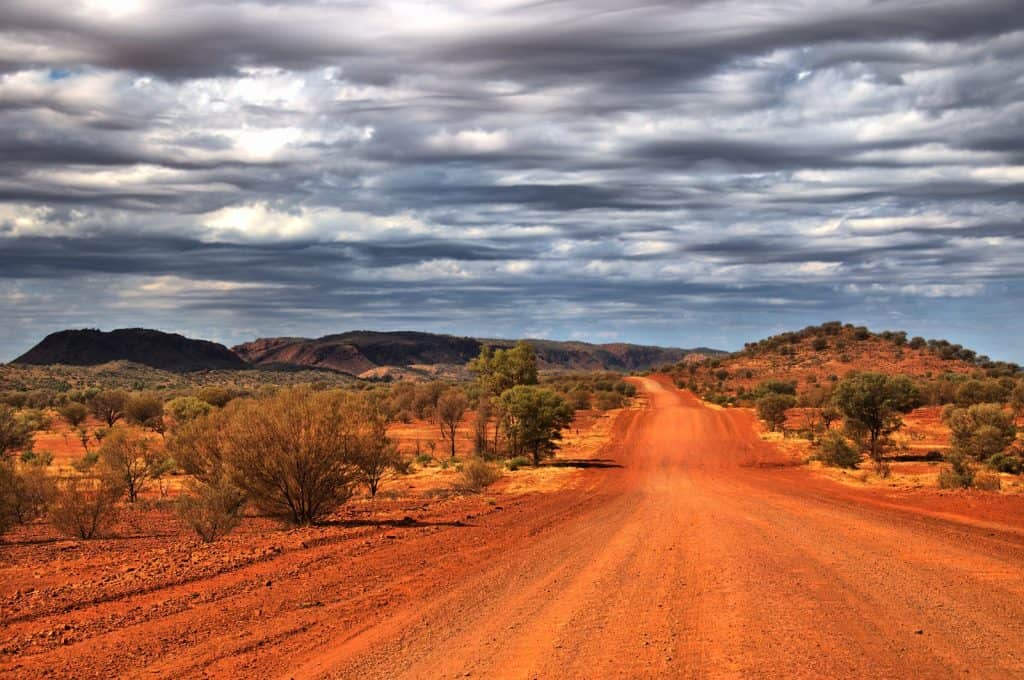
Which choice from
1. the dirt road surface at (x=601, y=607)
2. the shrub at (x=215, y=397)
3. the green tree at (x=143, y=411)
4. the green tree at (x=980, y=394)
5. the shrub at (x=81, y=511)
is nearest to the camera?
the dirt road surface at (x=601, y=607)

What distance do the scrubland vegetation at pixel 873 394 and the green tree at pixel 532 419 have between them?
1250cm

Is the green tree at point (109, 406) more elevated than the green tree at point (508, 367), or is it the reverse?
the green tree at point (508, 367)

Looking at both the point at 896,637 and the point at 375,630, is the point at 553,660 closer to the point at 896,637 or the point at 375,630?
the point at 375,630

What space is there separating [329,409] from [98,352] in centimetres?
18378

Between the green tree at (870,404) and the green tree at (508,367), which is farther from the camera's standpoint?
the green tree at (508,367)

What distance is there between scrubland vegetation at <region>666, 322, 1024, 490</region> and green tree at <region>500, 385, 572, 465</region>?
12.5 metres

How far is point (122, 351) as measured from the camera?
18575 centimetres

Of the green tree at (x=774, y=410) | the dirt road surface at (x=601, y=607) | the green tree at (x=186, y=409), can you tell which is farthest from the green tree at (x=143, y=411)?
the dirt road surface at (x=601, y=607)

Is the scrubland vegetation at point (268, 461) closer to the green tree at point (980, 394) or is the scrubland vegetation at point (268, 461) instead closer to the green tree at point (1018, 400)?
the green tree at point (1018, 400)

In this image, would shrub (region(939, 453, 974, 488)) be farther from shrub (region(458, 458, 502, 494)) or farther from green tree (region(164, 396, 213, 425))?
green tree (region(164, 396, 213, 425))

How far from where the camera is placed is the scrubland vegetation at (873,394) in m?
35.3

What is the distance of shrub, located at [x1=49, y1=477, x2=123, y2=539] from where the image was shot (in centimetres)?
2041

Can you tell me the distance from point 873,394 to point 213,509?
3182 centimetres

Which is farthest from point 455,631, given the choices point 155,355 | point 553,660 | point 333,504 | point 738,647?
point 155,355
